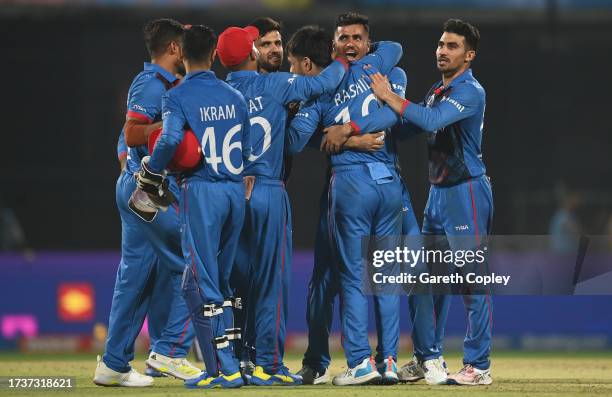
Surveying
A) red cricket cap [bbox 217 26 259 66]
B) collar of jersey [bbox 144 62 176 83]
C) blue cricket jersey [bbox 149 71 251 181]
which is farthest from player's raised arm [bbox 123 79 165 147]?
red cricket cap [bbox 217 26 259 66]

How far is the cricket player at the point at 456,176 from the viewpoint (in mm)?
8461

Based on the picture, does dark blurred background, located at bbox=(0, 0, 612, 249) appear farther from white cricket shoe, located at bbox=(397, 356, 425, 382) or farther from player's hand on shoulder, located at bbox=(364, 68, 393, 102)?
player's hand on shoulder, located at bbox=(364, 68, 393, 102)

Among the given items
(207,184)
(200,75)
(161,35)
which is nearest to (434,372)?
(207,184)

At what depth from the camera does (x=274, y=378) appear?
818cm

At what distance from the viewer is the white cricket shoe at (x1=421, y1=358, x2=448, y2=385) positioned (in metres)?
8.52

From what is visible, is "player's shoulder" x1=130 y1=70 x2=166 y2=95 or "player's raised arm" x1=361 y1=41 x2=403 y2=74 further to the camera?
"player's raised arm" x1=361 y1=41 x2=403 y2=74

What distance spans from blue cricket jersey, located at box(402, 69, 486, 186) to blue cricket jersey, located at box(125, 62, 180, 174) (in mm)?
1755

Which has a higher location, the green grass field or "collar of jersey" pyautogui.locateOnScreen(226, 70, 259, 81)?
"collar of jersey" pyautogui.locateOnScreen(226, 70, 259, 81)

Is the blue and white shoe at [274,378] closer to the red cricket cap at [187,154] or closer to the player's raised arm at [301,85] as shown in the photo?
the red cricket cap at [187,154]

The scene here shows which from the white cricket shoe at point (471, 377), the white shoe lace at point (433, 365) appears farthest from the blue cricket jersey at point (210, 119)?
the white cricket shoe at point (471, 377)

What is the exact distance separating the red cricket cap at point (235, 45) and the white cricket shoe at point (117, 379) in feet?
7.77

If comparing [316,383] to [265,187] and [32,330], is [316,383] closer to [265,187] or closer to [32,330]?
[265,187]

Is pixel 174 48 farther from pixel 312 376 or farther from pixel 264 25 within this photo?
pixel 312 376

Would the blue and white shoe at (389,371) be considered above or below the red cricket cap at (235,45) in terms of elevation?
below
